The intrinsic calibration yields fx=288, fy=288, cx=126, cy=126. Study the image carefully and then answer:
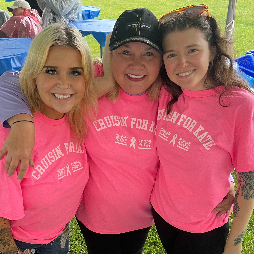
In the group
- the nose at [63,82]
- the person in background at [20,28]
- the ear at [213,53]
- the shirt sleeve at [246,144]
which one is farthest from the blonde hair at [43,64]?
the person in background at [20,28]

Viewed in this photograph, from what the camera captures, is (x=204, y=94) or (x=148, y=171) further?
(x=148, y=171)

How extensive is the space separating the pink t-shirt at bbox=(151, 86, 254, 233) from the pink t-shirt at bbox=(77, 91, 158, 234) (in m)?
0.09

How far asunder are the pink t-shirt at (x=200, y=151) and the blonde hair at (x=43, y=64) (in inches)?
18.3

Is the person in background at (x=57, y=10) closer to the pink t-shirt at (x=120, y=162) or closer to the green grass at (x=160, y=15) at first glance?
the green grass at (x=160, y=15)

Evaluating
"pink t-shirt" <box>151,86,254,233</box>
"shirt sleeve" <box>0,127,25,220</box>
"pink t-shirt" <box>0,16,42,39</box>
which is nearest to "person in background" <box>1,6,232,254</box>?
"pink t-shirt" <box>151,86,254,233</box>

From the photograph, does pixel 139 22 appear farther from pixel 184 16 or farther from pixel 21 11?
pixel 21 11

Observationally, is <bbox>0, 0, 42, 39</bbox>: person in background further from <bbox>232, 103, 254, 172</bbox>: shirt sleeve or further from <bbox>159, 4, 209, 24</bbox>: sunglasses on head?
<bbox>232, 103, 254, 172</bbox>: shirt sleeve

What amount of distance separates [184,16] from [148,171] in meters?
0.97

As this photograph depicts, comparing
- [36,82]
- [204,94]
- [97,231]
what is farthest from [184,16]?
[97,231]

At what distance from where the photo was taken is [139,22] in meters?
1.75

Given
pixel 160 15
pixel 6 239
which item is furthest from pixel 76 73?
pixel 160 15

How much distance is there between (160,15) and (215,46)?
13.5m

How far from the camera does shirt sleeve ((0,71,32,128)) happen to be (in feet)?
5.00

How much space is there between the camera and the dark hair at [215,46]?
165cm
